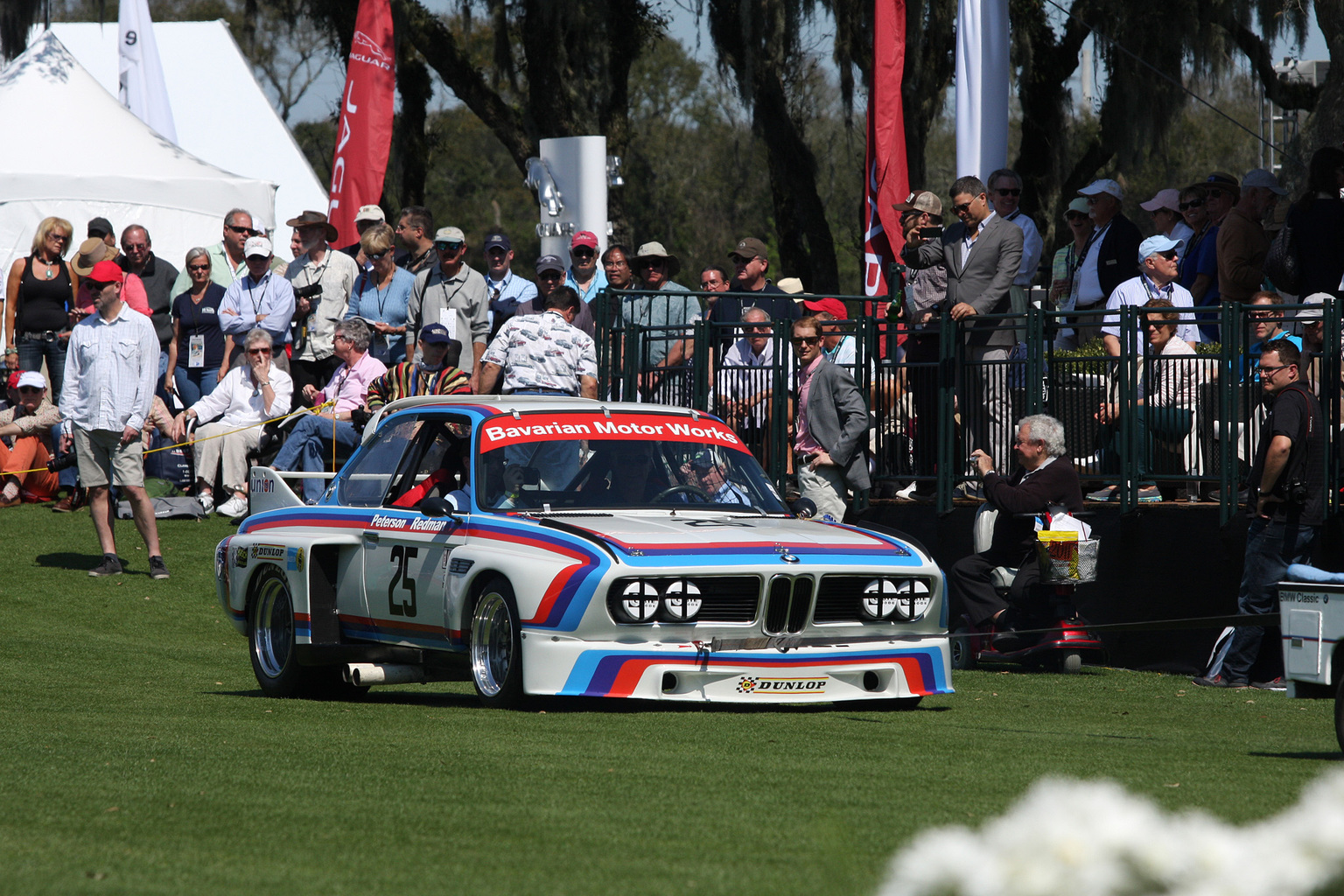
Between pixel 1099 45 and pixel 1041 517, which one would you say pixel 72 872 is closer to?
pixel 1041 517

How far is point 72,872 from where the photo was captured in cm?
496

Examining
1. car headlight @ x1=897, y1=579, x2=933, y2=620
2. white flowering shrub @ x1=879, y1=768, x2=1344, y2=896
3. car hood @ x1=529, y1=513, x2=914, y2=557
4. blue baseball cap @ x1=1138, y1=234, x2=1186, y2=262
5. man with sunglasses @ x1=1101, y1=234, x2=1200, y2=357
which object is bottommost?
car headlight @ x1=897, y1=579, x2=933, y2=620

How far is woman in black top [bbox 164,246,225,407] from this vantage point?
18797 millimetres

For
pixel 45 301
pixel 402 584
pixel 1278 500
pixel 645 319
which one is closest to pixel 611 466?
pixel 402 584

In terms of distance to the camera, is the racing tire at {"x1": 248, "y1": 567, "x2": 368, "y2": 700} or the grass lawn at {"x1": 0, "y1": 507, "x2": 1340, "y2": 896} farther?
the racing tire at {"x1": 248, "y1": 567, "x2": 368, "y2": 700}

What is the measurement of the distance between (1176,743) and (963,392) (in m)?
6.04

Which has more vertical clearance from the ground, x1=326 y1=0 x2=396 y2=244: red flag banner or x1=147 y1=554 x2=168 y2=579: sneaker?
x1=326 y1=0 x2=396 y2=244: red flag banner

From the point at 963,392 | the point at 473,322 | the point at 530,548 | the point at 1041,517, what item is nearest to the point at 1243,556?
the point at 1041,517

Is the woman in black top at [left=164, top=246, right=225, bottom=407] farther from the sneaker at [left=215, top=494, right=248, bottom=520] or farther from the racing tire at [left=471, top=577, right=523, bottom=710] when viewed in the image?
the racing tire at [left=471, top=577, right=523, bottom=710]

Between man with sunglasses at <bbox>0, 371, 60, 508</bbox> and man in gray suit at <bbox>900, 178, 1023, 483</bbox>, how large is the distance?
372 inches

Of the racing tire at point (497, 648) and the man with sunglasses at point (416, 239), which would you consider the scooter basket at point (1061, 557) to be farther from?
the man with sunglasses at point (416, 239)

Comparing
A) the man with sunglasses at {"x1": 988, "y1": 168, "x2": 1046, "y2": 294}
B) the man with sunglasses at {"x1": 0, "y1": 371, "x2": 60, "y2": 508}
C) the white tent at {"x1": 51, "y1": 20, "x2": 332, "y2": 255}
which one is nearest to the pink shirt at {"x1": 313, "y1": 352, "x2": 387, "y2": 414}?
the man with sunglasses at {"x1": 0, "y1": 371, "x2": 60, "y2": 508}

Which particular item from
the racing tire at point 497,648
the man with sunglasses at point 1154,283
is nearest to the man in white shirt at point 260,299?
the man with sunglasses at point 1154,283

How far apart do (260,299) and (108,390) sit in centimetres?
321
